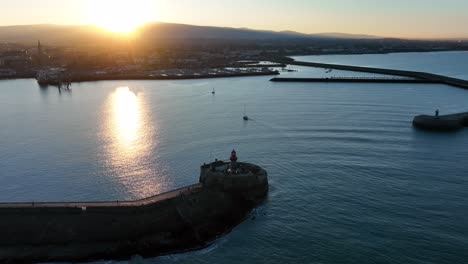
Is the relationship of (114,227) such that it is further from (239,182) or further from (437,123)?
(437,123)

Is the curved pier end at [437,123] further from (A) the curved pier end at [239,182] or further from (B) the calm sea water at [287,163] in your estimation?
(A) the curved pier end at [239,182]

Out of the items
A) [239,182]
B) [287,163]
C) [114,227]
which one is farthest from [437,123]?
[114,227]

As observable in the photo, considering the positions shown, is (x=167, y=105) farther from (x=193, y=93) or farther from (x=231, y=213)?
(x=231, y=213)

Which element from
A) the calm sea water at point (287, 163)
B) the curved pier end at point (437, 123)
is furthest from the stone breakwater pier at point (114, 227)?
the curved pier end at point (437, 123)

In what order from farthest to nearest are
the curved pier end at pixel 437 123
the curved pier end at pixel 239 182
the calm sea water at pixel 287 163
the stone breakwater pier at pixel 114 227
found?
the curved pier end at pixel 437 123, the curved pier end at pixel 239 182, the calm sea water at pixel 287 163, the stone breakwater pier at pixel 114 227

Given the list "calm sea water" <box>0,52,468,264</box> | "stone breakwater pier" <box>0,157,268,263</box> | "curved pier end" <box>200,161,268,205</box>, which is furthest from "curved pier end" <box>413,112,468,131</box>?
"stone breakwater pier" <box>0,157,268,263</box>

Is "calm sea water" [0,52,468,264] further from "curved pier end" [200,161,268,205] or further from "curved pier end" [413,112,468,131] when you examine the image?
"curved pier end" [413,112,468,131]
